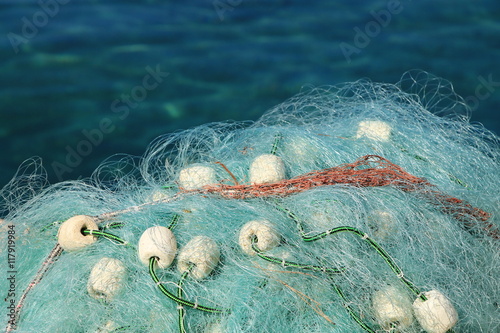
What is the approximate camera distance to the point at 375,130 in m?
2.80

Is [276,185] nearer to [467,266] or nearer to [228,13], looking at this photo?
Answer: [467,266]

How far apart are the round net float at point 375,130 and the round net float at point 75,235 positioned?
4.36 feet

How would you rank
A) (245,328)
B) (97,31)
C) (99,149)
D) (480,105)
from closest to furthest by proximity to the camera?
(245,328) < (99,149) < (480,105) < (97,31)

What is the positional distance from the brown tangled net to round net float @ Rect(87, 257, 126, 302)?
1.60ft

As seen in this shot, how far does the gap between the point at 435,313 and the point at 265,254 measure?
60cm

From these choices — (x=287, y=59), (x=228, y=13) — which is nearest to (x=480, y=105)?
(x=287, y=59)

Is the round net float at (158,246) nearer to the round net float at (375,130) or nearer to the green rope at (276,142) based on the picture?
the green rope at (276,142)

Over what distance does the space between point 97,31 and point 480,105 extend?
10.6 feet

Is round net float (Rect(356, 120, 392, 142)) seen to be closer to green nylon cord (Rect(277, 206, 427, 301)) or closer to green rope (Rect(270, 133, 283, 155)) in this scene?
green rope (Rect(270, 133, 283, 155))

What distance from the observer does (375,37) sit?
514 centimetres

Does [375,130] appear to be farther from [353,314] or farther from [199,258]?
[199,258]

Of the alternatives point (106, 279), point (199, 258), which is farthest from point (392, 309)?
point (106, 279)

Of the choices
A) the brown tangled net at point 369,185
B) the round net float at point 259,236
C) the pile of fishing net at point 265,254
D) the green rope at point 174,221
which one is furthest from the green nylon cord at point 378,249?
the green rope at point 174,221

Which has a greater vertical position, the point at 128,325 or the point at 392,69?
the point at 128,325
